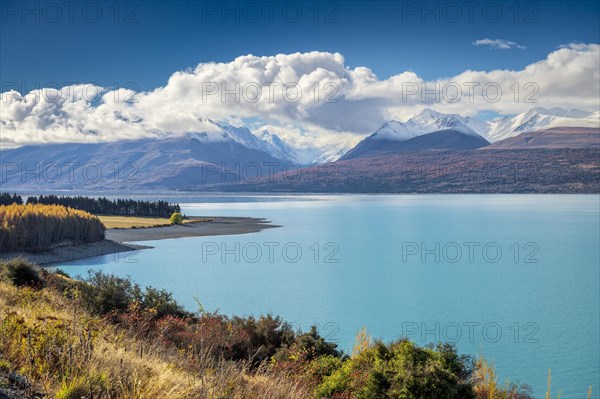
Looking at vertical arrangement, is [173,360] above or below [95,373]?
below

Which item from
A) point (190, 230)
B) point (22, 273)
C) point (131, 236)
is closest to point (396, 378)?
point (22, 273)

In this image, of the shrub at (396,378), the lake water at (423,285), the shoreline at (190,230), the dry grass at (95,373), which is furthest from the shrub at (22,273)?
the shoreline at (190,230)

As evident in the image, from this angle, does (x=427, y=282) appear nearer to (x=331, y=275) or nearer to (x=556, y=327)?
(x=331, y=275)

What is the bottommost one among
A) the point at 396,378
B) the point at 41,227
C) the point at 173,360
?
the point at 41,227

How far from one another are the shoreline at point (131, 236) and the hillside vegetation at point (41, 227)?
52.5 inches

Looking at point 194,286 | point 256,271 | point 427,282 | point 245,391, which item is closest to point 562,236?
point 427,282

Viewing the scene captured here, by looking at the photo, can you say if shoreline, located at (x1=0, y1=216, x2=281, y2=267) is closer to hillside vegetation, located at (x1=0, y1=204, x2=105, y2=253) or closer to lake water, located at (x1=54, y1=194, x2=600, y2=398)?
hillside vegetation, located at (x1=0, y1=204, x2=105, y2=253)

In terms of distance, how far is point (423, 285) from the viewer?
144ft

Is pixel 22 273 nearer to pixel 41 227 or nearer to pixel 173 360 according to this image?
pixel 173 360

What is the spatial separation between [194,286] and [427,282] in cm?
2115

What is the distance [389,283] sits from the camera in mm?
45000

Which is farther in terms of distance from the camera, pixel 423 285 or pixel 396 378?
pixel 423 285

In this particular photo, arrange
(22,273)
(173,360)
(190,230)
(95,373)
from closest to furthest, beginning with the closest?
(95,373), (173,360), (22,273), (190,230)

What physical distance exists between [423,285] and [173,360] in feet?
125
